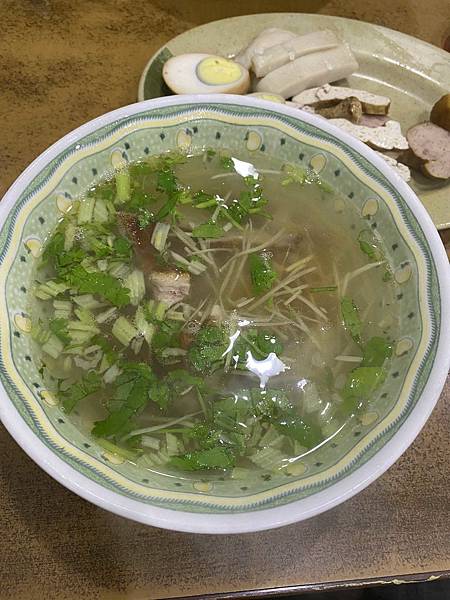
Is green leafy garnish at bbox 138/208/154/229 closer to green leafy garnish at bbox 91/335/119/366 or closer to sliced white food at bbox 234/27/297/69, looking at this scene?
green leafy garnish at bbox 91/335/119/366

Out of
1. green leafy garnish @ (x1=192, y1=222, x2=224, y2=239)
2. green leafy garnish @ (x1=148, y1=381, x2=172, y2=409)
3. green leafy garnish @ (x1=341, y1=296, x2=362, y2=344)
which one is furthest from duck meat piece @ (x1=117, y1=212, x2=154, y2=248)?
green leafy garnish @ (x1=341, y1=296, x2=362, y2=344)

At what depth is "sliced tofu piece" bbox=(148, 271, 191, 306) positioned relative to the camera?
123 cm

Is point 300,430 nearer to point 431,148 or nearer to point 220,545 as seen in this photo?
point 220,545

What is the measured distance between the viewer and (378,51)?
2043mm

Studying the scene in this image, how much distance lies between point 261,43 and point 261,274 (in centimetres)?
111

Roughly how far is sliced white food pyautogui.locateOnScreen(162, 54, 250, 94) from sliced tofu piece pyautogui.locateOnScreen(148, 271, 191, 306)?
84 cm

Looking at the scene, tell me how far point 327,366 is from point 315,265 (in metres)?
0.26

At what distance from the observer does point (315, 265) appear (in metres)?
1.31

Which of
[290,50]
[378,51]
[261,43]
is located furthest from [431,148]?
[261,43]

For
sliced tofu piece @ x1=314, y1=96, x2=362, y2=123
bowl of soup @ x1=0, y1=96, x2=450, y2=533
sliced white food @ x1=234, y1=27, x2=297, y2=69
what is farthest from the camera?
sliced white food @ x1=234, y1=27, x2=297, y2=69

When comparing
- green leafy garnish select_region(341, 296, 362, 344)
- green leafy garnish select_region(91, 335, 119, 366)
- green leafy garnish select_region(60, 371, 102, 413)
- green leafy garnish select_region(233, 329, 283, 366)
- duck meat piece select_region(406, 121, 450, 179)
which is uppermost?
duck meat piece select_region(406, 121, 450, 179)

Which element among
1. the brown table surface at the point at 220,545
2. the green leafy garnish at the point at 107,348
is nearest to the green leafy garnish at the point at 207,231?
the green leafy garnish at the point at 107,348

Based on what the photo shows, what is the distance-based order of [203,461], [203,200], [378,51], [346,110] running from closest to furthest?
[203,461] → [203,200] → [346,110] → [378,51]

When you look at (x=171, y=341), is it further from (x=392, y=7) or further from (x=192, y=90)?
(x=392, y=7)
